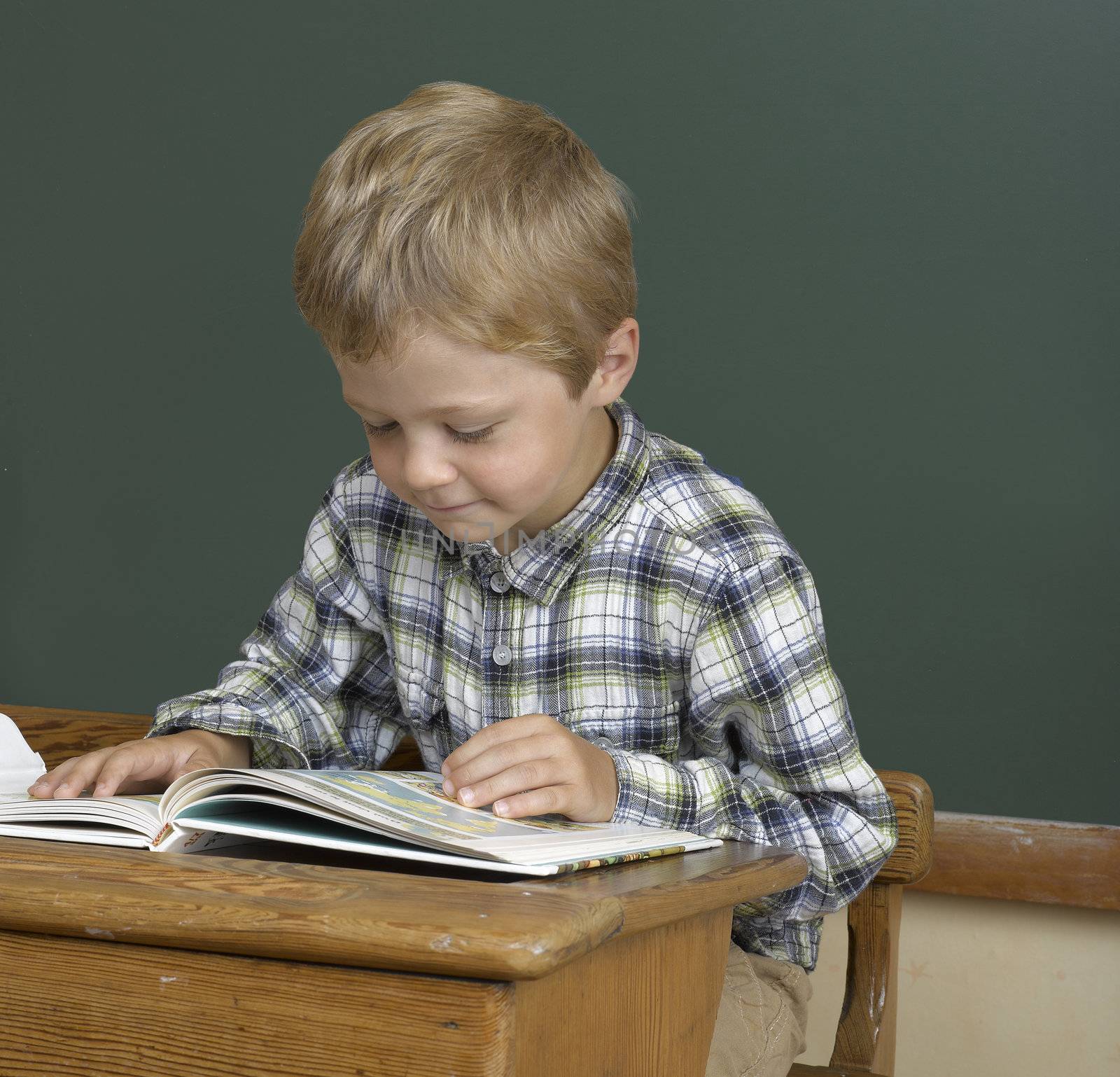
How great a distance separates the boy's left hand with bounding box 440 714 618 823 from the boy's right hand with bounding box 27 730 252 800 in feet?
0.89

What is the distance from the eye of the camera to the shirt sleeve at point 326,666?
Result: 1.20 metres

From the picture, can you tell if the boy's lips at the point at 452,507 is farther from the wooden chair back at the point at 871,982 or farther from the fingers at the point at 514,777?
the wooden chair back at the point at 871,982

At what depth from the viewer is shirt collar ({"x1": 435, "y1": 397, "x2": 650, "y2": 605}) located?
111 centimetres

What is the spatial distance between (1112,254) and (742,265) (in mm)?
483

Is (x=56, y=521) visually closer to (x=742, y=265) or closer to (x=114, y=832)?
(x=742, y=265)

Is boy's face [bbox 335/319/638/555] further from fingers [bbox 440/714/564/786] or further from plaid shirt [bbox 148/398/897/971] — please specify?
fingers [bbox 440/714/564/786]

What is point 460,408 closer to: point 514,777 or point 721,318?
point 514,777

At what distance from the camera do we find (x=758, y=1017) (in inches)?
39.8

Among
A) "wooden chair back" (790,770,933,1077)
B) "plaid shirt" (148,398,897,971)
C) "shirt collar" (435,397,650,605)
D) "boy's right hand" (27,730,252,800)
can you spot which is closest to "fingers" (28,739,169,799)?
"boy's right hand" (27,730,252,800)

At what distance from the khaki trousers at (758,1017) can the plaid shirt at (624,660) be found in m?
0.03

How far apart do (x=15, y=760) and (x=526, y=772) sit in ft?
1.44

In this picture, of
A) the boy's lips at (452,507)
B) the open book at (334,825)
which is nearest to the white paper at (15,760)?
the open book at (334,825)

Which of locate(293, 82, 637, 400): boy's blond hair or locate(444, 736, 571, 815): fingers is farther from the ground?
locate(293, 82, 637, 400): boy's blond hair

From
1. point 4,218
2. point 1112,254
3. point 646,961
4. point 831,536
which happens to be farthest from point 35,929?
point 4,218
